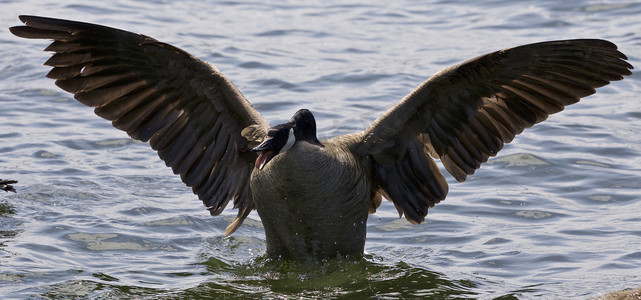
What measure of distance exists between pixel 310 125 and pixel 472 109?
1.59m

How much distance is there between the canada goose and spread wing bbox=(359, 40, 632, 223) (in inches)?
0.4

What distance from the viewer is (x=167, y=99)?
8.95 meters

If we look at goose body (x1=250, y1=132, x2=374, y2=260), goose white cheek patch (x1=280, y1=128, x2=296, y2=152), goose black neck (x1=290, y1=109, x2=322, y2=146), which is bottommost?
goose body (x1=250, y1=132, x2=374, y2=260)

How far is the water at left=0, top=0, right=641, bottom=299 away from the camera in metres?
8.51

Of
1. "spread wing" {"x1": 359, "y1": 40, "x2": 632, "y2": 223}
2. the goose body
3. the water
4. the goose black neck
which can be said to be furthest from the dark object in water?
"spread wing" {"x1": 359, "y1": 40, "x2": 632, "y2": 223}

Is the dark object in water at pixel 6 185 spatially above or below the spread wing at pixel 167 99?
below

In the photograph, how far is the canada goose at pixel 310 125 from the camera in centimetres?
807

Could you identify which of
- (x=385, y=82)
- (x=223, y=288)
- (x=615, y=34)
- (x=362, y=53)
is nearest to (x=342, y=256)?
(x=223, y=288)

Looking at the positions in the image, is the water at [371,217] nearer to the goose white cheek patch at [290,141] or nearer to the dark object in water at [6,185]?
the dark object in water at [6,185]

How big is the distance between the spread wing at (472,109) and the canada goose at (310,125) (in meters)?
0.01

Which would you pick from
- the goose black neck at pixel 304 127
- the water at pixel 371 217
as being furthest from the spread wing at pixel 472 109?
the goose black neck at pixel 304 127

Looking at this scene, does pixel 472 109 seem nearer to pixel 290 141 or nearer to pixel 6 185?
pixel 290 141

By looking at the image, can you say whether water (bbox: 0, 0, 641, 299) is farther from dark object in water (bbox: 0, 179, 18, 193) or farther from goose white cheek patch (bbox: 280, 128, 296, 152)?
goose white cheek patch (bbox: 280, 128, 296, 152)

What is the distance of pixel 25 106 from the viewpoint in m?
13.8
